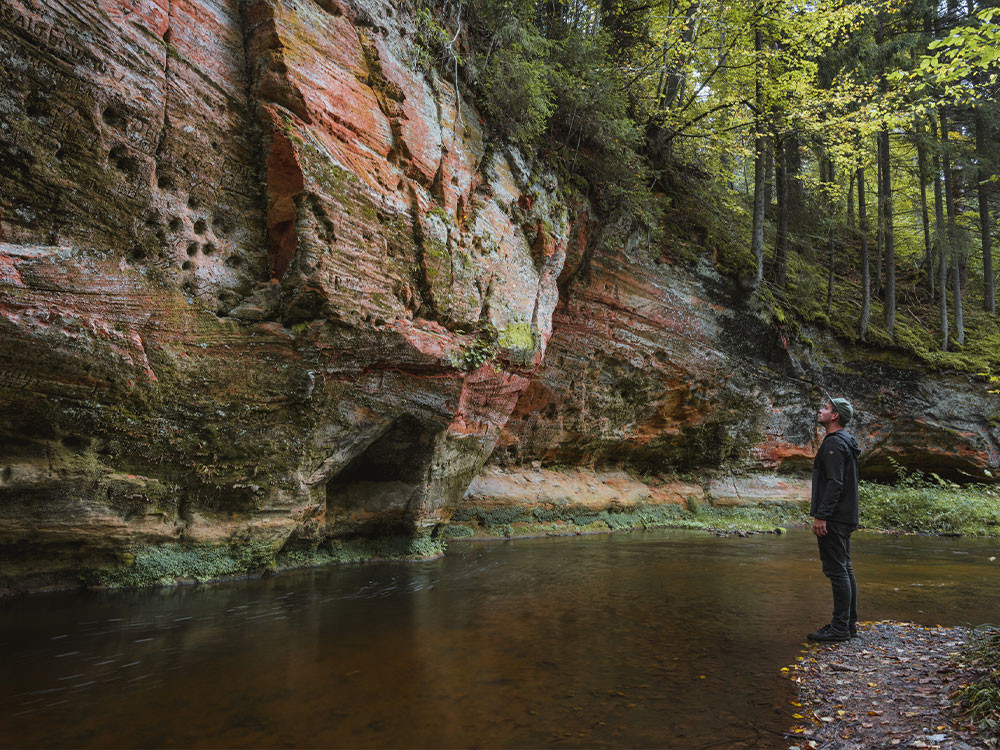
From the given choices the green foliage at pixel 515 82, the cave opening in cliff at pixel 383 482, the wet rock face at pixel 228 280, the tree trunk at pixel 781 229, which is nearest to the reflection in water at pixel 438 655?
the cave opening in cliff at pixel 383 482

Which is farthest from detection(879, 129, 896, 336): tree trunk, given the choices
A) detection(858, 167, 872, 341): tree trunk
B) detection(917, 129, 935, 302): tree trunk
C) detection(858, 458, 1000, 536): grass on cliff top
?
detection(858, 458, 1000, 536): grass on cliff top

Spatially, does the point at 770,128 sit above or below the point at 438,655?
above

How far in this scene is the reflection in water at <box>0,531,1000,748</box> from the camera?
3.44 m

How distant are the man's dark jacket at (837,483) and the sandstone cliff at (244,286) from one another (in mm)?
5539

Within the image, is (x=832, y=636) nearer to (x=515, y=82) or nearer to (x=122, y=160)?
(x=122, y=160)

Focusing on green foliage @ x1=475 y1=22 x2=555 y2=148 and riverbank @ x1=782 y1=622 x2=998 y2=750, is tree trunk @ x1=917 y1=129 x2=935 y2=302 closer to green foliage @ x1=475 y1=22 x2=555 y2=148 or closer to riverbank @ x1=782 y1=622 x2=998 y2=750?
green foliage @ x1=475 y1=22 x2=555 y2=148

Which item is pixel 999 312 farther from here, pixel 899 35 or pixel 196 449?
pixel 196 449

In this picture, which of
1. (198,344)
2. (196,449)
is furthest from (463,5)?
(196,449)

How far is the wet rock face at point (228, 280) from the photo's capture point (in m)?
5.88

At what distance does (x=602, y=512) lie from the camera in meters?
14.6

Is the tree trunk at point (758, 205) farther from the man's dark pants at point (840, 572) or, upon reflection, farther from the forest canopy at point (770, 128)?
the man's dark pants at point (840, 572)

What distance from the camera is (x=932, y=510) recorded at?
48.0 feet

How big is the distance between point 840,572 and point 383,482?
7.04m

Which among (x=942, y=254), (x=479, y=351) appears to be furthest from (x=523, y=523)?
(x=942, y=254)
